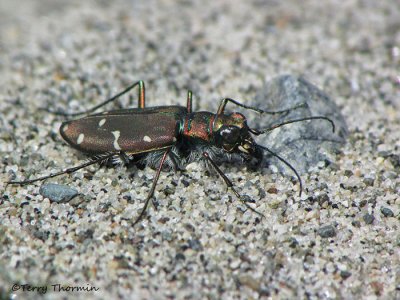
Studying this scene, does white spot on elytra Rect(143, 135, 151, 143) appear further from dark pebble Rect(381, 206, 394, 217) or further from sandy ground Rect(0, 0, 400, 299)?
dark pebble Rect(381, 206, 394, 217)

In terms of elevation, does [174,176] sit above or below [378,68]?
below

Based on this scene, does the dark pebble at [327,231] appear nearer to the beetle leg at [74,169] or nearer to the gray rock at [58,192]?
the beetle leg at [74,169]

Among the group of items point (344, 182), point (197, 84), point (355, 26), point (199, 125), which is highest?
point (355, 26)

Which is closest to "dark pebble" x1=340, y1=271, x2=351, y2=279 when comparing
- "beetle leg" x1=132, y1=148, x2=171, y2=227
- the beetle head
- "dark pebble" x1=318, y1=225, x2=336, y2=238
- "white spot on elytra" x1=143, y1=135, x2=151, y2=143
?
"dark pebble" x1=318, y1=225, x2=336, y2=238

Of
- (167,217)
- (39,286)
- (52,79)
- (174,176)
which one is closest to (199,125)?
(174,176)

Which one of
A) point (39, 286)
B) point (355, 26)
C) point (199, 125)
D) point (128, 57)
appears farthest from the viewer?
point (355, 26)

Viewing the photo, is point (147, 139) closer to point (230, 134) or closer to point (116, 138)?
point (116, 138)

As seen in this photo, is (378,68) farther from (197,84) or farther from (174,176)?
(174,176)

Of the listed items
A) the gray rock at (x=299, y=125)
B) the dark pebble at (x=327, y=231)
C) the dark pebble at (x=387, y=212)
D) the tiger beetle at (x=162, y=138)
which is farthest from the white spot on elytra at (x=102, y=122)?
the dark pebble at (x=387, y=212)
